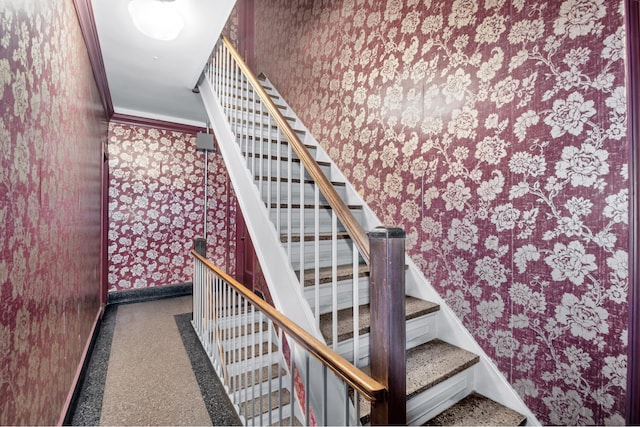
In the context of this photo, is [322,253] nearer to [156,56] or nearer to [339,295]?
[339,295]

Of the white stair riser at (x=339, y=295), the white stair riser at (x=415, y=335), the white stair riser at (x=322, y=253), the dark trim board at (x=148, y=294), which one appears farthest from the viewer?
the dark trim board at (x=148, y=294)

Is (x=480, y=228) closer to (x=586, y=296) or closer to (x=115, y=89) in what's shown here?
(x=586, y=296)

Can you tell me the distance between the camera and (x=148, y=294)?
417 centimetres

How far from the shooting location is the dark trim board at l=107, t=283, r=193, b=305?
13.0ft

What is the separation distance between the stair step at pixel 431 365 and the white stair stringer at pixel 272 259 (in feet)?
0.71

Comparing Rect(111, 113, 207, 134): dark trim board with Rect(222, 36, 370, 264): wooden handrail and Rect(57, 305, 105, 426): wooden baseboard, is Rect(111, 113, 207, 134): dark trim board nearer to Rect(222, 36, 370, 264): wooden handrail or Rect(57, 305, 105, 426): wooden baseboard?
Rect(57, 305, 105, 426): wooden baseboard

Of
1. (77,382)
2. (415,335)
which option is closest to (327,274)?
(415,335)

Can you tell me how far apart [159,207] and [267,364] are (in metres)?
3.23

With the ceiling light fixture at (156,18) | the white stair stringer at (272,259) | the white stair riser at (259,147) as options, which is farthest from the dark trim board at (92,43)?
the white stair riser at (259,147)

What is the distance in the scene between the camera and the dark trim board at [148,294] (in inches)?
156

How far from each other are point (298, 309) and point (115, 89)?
3.45 m

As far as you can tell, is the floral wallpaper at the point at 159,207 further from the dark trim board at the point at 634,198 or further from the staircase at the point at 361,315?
the dark trim board at the point at 634,198

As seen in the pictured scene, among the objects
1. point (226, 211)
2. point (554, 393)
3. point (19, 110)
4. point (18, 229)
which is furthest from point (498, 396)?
point (226, 211)

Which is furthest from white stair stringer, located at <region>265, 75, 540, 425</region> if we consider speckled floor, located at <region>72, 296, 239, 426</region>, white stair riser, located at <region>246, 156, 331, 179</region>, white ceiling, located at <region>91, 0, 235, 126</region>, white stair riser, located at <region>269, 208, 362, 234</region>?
white ceiling, located at <region>91, 0, 235, 126</region>
